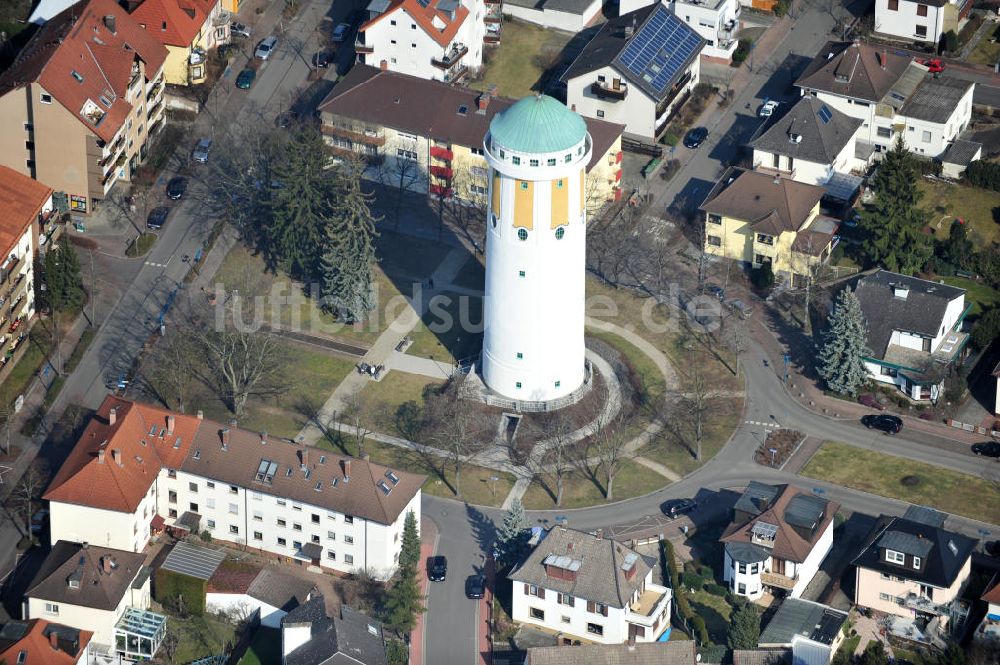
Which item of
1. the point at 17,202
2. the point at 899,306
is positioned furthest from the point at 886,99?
the point at 17,202

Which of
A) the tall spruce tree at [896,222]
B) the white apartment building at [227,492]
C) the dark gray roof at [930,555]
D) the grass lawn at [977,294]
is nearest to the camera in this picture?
the dark gray roof at [930,555]

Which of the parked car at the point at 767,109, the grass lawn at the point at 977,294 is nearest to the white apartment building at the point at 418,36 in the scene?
the parked car at the point at 767,109

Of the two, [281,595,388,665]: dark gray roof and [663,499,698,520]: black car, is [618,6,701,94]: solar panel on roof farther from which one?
[281,595,388,665]: dark gray roof

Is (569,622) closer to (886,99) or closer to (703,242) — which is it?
(703,242)

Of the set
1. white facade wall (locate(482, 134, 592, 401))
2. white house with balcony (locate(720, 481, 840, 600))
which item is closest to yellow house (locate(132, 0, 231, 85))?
white facade wall (locate(482, 134, 592, 401))

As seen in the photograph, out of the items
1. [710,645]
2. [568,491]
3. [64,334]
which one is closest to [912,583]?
[710,645]

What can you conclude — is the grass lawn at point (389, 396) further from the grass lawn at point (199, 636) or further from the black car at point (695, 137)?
the black car at point (695, 137)
